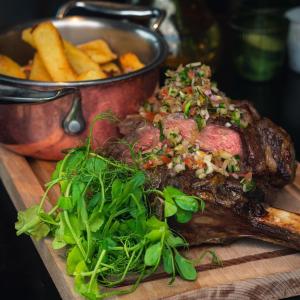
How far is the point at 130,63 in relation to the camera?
215 centimetres

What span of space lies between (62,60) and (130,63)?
0.28 metres

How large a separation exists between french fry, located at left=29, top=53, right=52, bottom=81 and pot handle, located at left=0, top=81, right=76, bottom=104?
0.27 metres

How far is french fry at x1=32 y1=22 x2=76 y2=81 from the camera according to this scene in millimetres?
1931

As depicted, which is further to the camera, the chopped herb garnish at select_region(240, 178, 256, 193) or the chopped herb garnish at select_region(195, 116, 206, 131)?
the chopped herb garnish at select_region(195, 116, 206, 131)

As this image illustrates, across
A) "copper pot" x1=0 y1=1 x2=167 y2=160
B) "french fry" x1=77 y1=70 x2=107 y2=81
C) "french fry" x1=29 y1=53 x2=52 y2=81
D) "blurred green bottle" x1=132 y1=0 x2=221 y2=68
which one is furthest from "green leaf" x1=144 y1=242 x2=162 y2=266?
"blurred green bottle" x1=132 y1=0 x2=221 y2=68

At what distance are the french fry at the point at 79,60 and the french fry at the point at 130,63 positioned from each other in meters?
0.15

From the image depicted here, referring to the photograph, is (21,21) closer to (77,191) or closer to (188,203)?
(77,191)

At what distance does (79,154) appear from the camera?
63.3 inches

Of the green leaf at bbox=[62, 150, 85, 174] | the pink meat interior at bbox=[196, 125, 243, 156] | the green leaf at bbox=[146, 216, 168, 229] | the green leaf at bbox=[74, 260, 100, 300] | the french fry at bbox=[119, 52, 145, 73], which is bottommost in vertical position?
the green leaf at bbox=[74, 260, 100, 300]

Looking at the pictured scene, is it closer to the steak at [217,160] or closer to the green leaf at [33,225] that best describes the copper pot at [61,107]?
the steak at [217,160]

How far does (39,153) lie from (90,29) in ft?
1.80

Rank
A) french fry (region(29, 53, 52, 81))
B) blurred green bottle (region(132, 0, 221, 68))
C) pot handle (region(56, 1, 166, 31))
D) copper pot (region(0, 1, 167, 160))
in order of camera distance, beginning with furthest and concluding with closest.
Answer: blurred green bottle (region(132, 0, 221, 68)) → pot handle (region(56, 1, 166, 31)) → french fry (region(29, 53, 52, 81)) → copper pot (region(0, 1, 167, 160))

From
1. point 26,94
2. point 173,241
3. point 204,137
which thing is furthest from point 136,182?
point 26,94

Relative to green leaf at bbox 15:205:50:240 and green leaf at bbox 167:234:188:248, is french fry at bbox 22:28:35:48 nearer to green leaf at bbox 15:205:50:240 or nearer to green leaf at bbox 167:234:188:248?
green leaf at bbox 15:205:50:240
